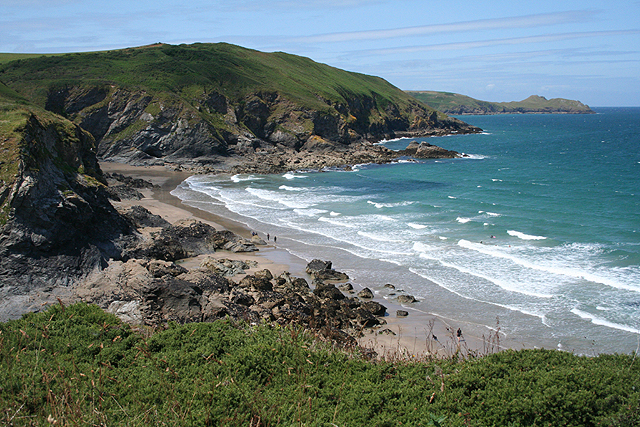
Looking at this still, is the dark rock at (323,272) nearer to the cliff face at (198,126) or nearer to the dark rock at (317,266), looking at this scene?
the dark rock at (317,266)

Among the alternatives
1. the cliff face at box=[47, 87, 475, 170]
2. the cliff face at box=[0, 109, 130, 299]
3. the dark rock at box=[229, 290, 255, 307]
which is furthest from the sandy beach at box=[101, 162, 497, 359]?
the cliff face at box=[47, 87, 475, 170]

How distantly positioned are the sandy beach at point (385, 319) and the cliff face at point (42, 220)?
5881mm

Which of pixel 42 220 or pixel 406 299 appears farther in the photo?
pixel 406 299

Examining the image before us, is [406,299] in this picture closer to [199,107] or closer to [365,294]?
[365,294]

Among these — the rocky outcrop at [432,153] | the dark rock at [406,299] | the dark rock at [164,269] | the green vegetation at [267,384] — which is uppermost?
the rocky outcrop at [432,153]

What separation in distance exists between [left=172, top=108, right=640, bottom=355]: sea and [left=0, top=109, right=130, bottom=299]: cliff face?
12.6 metres

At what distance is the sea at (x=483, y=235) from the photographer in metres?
20.3

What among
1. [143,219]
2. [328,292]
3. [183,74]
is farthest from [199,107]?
[328,292]

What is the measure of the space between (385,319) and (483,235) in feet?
50.5

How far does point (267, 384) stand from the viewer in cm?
826

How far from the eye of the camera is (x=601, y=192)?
47.4m

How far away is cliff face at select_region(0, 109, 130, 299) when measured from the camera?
1848 cm

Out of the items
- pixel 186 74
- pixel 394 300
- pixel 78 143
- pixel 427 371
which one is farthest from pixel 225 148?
pixel 427 371

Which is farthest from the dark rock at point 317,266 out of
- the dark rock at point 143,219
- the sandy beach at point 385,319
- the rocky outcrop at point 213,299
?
the dark rock at point 143,219
